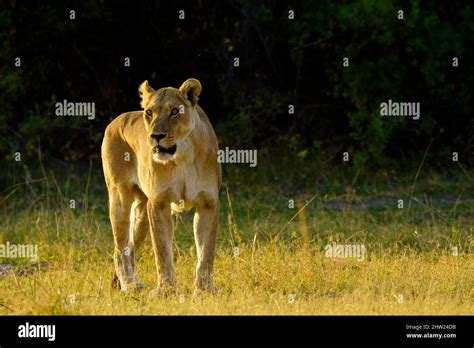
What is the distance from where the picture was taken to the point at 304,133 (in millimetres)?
13906

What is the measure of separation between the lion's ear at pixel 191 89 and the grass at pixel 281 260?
121 cm

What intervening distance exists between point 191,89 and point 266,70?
718 cm

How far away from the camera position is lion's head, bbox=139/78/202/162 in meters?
6.72

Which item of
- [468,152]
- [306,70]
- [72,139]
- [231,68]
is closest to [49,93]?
[72,139]

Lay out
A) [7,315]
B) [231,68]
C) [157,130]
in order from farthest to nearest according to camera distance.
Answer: [231,68]
[157,130]
[7,315]

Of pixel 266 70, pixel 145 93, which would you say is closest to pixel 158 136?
pixel 145 93

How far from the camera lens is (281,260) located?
26.1 ft

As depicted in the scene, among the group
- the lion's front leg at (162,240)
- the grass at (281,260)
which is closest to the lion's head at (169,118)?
the lion's front leg at (162,240)

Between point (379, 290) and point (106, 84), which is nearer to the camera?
point (379, 290)

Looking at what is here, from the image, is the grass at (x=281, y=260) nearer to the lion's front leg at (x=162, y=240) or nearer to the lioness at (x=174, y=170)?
the lion's front leg at (x=162, y=240)

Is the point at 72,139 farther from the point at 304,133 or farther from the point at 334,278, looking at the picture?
the point at 334,278

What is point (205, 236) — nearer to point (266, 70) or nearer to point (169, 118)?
point (169, 118)

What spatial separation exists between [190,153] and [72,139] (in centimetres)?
719

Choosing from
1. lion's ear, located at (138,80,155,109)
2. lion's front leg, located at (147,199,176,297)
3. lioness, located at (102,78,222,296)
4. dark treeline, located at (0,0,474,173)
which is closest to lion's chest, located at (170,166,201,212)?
lioness, located at (102,78,222,296)
